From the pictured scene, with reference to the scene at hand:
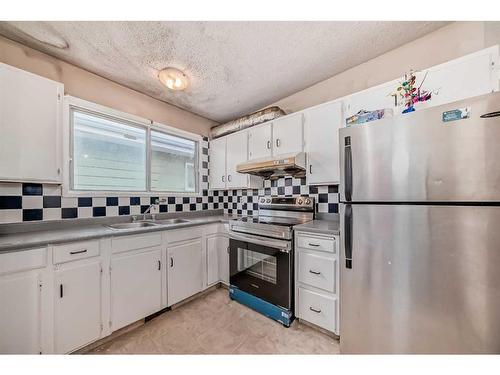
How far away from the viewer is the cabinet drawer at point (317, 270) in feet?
5.20

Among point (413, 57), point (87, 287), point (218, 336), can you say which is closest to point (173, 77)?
point (87, 287)

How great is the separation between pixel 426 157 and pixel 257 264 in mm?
1628

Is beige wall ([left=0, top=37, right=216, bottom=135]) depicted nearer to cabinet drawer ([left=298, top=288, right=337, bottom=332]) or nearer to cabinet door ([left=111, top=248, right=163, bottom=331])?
cabinet door ([left=111, top=248, right=163, bottom=331])

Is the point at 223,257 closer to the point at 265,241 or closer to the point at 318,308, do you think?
the point at 265,241

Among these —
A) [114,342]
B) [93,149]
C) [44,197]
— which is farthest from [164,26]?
[114,342]

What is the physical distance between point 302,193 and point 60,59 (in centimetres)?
278

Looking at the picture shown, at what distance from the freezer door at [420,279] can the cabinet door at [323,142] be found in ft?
2.24

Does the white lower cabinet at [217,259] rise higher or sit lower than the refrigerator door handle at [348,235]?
lower

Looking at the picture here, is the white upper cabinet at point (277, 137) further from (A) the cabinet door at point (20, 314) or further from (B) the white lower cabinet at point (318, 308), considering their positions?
(A) the cabinet door at point (20, 314)

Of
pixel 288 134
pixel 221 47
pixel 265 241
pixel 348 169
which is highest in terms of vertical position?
pixel 221 47

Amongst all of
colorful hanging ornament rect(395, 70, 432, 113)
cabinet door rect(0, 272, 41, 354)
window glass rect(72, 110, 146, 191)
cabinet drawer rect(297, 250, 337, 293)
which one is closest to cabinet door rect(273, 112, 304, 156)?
colorful hanging ornament rect(395, 70, 432, 113)

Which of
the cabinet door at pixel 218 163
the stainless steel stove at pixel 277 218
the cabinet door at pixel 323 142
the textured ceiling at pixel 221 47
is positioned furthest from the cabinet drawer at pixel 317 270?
the textured ceiling at pixel 221 47

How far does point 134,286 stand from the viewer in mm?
1721
